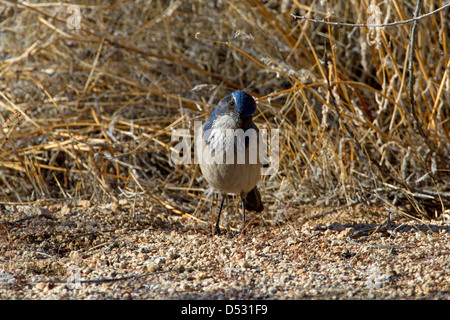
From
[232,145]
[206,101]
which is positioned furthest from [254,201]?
[206,101]

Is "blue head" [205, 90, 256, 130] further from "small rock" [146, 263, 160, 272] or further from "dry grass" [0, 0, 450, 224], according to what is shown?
"small rock" [146, 263, 160, 272]

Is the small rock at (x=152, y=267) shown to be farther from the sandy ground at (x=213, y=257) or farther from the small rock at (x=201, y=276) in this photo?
the small rock at (x=201, y=276)

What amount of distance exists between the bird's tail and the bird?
36 centimetres

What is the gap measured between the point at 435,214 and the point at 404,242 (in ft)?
2.52

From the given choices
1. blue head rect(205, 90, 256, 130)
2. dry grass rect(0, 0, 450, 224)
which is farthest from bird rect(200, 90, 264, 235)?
dry grass rect(0, 0, 450, 224)

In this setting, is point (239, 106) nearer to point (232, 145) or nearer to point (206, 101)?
point (232, 145)

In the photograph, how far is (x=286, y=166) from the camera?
174 inches

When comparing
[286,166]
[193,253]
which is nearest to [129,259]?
[193,253]

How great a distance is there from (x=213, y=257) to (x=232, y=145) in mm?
775

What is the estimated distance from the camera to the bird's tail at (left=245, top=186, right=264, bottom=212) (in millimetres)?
4219

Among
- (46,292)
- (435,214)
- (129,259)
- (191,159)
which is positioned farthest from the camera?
(191,159)

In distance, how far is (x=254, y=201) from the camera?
4.24 meters

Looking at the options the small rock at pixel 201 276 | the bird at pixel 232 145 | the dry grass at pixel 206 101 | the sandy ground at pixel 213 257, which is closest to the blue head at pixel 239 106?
the bird at pixel 232 145

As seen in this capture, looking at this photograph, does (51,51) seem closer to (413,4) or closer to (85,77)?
(85,77)
